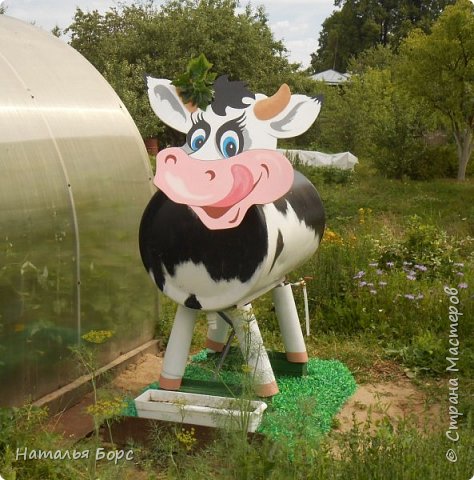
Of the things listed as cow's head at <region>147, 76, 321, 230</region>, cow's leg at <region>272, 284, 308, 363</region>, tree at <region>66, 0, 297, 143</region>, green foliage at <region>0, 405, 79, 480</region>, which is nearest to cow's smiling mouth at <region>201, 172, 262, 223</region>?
cow's head at <region>147, 76, 321, 230</region>

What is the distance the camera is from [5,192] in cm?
369

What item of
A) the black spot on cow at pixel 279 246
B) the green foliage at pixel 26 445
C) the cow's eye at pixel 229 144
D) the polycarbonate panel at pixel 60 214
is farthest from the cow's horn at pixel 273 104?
the green foliage at pixel 26 445

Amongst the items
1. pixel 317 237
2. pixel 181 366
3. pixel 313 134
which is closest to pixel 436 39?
pixel 313 134

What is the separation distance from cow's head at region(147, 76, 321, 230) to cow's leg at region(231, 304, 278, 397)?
2.01ft

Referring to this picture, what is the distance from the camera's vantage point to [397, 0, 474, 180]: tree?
12.8 meters

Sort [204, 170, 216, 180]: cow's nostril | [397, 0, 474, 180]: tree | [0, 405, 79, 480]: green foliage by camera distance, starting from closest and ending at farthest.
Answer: [0, 405, 79, 480]: green foliage, [204, 170, 216, 180]: cow's nostril, [397, 0, 474, 180]: tree

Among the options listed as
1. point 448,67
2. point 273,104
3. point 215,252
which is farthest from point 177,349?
point 448,67

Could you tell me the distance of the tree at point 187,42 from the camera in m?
18.8

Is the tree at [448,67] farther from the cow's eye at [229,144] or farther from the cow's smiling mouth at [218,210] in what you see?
the cow's smiling mouth at [218,210]

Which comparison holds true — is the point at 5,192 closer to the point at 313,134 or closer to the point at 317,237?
the point at 317,237

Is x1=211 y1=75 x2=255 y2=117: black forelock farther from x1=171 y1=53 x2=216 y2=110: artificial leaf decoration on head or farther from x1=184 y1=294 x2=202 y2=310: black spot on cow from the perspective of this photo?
x1=184 y1=294 x2=202 y2=310: black spot on cow

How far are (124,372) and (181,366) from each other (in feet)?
3.44

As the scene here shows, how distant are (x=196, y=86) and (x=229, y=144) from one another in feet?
1.20

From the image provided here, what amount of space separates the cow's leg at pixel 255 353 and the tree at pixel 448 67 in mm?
10524
